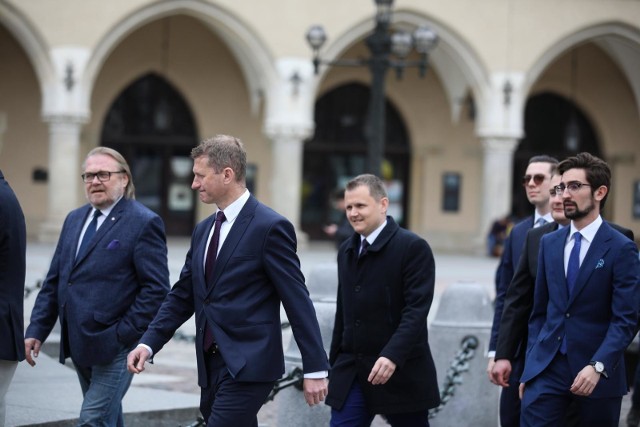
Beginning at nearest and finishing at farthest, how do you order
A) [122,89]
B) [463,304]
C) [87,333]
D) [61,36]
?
[87,333]
[463,304]
[61,36]
[122,89]

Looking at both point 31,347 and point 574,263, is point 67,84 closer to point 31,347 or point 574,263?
point 31,347

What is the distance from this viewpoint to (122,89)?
92.2ft

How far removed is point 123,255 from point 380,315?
1.30m

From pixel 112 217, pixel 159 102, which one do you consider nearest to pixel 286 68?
pixel 159 102

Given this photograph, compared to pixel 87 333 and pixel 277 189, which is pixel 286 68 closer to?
pixel 277 189

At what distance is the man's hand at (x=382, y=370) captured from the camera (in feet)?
18.9

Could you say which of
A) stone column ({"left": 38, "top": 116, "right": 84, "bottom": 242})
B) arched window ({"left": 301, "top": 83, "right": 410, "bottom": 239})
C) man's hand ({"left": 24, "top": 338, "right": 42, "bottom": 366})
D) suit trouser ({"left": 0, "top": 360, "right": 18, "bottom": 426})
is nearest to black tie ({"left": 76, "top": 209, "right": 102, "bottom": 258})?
man's hand ({"left": 24, "top": 338, "right": 42, "bottom": 366})

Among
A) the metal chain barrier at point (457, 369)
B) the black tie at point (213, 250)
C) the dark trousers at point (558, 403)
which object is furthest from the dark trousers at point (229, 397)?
the metal chain barrier at point (457, 369)

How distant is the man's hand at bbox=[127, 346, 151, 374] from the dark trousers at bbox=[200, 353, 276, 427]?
26cm

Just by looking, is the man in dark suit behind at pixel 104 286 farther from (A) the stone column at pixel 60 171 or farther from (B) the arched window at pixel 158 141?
(B) the arched window at pixel 158 141

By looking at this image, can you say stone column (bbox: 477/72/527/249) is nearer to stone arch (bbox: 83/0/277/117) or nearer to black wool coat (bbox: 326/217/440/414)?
stone arch (bbox: 83/0/277/117)

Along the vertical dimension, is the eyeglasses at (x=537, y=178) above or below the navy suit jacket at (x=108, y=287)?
above

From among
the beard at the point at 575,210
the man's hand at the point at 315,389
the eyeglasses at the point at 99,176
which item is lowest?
the man's hand at the point at 315,389

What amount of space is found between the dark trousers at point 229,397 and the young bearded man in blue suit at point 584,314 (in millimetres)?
1310
